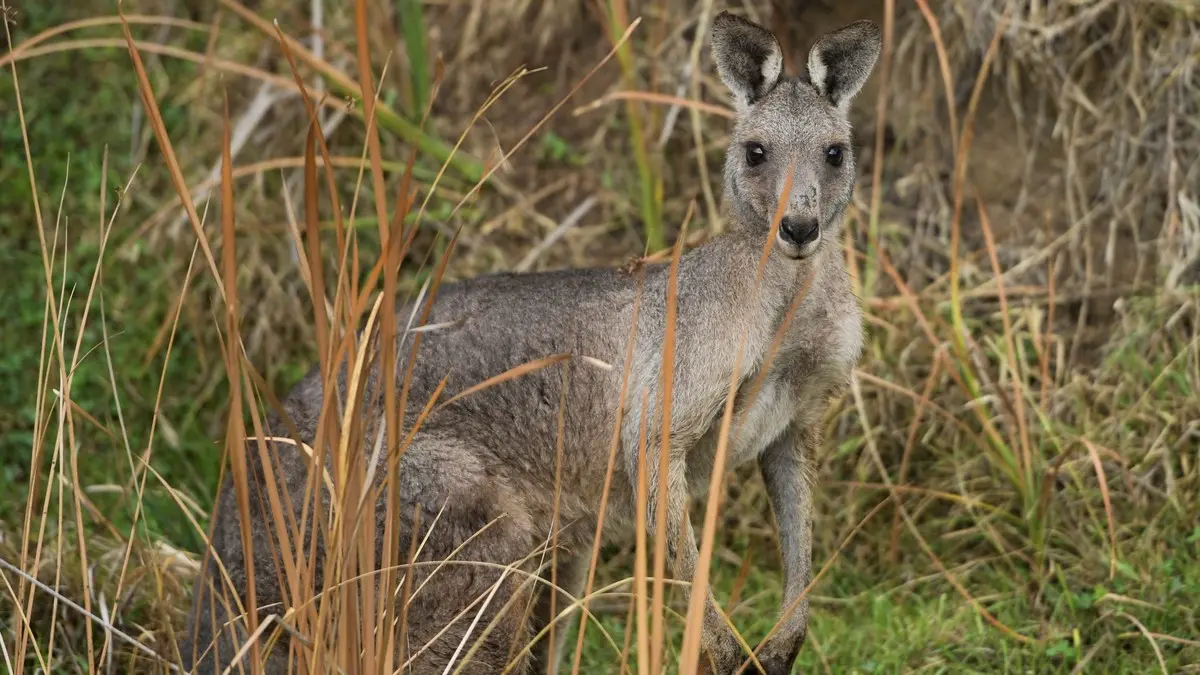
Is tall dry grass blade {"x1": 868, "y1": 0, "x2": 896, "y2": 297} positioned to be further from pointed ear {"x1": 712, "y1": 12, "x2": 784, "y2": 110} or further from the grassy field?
pointed ear {"x1": 712, "y1": 12, "x2": 784, "y2": 110}

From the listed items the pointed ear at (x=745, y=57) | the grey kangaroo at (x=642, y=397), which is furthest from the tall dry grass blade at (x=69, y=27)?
the pointed ear at (x=745, y=57)

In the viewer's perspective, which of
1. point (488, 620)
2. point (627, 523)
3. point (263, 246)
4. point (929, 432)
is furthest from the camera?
point (263, 246)

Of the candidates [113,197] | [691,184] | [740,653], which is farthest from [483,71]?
[740,653]

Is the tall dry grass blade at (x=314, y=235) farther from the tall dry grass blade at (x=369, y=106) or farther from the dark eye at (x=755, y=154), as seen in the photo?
the dark eye at (x=755, y=154)

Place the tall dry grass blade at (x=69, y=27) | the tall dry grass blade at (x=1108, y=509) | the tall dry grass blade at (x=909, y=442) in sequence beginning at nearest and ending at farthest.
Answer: the tall dry grass blade at (x=69, y=27) < the tall dry grass blade at (x=1108, y=509) < the tall dry grass blade at (x=909, y=442)

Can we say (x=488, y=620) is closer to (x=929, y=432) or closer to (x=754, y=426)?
(x=754, y=426)

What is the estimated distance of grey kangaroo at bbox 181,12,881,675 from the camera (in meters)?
3.29

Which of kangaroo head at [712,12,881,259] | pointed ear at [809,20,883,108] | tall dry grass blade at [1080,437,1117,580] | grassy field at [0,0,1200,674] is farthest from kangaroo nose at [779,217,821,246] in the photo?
tall dry grass blade at [1080,437,1117,580]

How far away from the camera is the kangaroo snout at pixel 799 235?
3.04 m

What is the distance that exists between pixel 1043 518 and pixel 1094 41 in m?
1.74

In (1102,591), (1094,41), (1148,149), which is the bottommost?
(1102,591)

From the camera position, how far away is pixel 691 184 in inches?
204

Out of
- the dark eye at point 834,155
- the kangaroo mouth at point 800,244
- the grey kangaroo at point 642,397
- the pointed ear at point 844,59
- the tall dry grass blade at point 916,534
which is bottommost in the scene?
the tall dry grass blade at point 916,534

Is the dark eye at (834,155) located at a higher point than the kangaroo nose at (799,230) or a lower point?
higher
